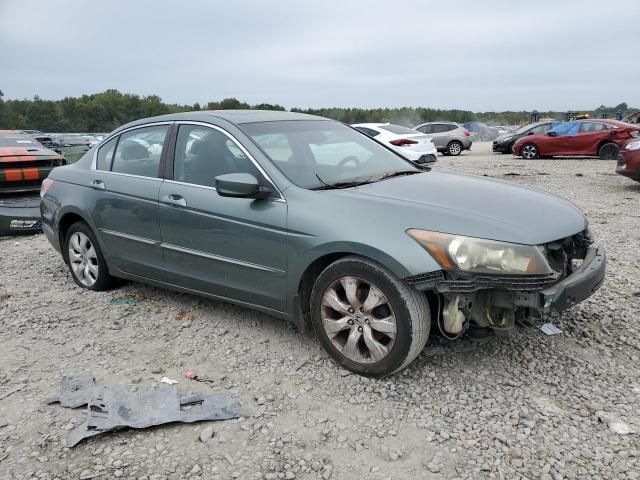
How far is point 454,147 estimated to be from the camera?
23.2 m

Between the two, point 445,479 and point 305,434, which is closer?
point 445,479

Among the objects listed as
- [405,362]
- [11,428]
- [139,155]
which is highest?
[139,155]

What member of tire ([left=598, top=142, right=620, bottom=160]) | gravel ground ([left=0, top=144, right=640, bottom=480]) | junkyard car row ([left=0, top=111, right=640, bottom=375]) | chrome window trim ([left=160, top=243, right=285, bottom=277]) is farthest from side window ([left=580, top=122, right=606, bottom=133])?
chrome window trim ([left=160, top=243, right=285, bottom=277])

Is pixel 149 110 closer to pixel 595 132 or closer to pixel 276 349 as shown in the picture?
pixel 595 132

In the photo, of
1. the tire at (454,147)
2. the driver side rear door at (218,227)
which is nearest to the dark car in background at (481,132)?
the tire at (454,147)

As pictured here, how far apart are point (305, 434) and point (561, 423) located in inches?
52.3

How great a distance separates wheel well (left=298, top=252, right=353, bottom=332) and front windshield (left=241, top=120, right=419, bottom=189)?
0.51 metres

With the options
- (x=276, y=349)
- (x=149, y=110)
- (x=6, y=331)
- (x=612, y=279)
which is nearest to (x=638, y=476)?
(x=276, y=349)

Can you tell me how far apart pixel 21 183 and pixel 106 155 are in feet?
13.3

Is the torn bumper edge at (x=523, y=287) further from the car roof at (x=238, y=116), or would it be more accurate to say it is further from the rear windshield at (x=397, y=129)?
the rear windshield at (x=397, y=129)

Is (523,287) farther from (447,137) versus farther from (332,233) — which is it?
(447,137)

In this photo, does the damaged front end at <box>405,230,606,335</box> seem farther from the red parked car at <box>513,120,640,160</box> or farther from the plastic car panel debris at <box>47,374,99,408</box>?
the red parked car at <box>513,120,640,160</box>

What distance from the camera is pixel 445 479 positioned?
2.48 meters

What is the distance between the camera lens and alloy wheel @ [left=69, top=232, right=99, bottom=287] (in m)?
5.00
